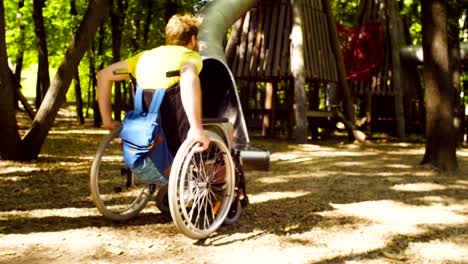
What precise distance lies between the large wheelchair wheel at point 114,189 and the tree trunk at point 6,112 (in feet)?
3.93

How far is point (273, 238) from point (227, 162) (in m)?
0.62

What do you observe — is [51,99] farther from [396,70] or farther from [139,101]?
[396,70]

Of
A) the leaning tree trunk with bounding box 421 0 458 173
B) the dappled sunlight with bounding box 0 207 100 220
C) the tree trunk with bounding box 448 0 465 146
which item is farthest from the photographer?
the tree trunk with bounding box 448 0 465 146

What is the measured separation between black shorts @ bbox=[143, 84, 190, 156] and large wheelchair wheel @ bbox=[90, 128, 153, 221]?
0.38 meters

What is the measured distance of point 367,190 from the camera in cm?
574

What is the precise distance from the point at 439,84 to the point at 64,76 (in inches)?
194

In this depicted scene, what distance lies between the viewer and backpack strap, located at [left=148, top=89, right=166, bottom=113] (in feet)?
11.4

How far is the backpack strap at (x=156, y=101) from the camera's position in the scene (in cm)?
347

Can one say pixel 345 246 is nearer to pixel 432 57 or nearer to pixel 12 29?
pixel 432 57

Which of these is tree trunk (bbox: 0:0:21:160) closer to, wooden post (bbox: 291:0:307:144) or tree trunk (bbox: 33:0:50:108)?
wooden post (bbox: 291:0:307:144)

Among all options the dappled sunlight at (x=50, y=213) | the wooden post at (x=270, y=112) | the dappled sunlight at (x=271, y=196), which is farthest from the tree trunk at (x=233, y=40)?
the dappled sunlight at (x=50, y=213)

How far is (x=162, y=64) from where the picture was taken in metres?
3.54

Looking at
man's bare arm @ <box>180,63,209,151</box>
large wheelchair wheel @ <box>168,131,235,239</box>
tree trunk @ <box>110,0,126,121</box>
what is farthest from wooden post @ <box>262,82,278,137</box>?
man's bare arm @ <box>180,63,209,151</box>

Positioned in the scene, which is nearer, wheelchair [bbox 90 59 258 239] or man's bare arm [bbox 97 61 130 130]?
wheelchair [bbox 90 59 258 239]
